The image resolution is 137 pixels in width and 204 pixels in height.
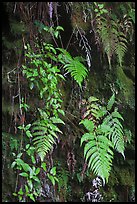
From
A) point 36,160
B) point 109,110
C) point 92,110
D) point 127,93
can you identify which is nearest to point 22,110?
point 36,160

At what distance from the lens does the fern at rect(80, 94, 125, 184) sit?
8.50ft

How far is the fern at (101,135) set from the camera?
102 inches

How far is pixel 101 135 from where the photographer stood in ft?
9.02

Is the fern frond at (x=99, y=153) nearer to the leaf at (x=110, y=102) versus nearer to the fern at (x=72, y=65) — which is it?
the leaf at (x=110, y=102)

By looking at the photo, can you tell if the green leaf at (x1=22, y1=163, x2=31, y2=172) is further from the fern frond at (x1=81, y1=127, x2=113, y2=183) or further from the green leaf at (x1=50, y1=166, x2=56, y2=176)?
the fern frond at (x1=81, y1=127, x2=113, y2=183)

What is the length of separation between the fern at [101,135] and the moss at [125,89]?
0.26 metres

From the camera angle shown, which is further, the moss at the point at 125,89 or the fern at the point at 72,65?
the moss at the point at 125,89

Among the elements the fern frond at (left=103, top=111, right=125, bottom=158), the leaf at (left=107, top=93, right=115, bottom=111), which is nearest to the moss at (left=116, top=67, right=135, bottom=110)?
the leaf at (left=107, top=93, right=115, bottom=111)

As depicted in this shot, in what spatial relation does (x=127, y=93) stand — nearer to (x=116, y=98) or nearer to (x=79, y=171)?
(x=116, y=98)

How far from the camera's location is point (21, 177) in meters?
2.55

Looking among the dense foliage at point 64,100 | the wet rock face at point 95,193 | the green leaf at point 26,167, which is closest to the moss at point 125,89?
the dense foliage at point 64,100

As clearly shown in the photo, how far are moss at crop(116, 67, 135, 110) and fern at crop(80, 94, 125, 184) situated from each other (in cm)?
26

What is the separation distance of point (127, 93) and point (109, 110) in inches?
15.3

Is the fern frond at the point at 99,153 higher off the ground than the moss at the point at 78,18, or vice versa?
the moss at the point at 78,18
